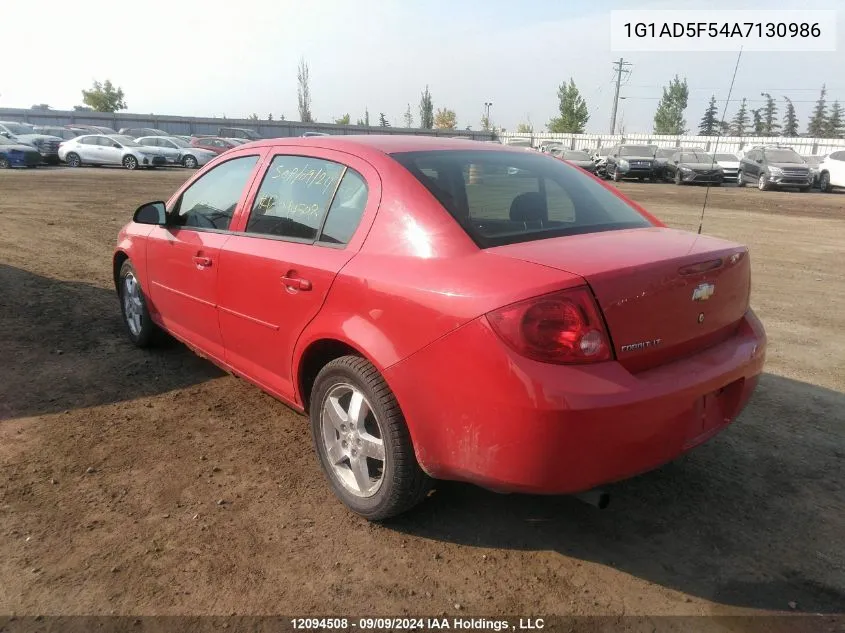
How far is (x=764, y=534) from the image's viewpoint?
2.79 m

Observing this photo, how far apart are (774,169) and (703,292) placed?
2692cm

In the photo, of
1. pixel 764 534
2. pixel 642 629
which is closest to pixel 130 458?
pixel 642 629

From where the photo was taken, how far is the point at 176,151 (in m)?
29.4

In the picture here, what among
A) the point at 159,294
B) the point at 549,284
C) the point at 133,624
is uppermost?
the point at 549,284

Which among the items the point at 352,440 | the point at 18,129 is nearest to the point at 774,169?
the point at 352,440

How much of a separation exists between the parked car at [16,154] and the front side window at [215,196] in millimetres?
25658

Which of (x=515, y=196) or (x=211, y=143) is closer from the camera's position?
(x=515, y=196)

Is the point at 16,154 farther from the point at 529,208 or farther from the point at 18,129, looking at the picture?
the point at 529,208

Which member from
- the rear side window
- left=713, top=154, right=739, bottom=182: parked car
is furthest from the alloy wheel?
left=713, top=154, right=739, bottom=182: parked car

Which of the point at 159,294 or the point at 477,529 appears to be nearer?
the point at 477,529

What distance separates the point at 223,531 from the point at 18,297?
4828 millimetres

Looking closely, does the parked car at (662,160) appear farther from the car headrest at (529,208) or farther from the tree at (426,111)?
the tree at (426,111)

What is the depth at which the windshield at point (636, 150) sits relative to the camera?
30906mm

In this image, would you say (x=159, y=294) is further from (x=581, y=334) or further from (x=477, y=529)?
(x=581, y=334)
